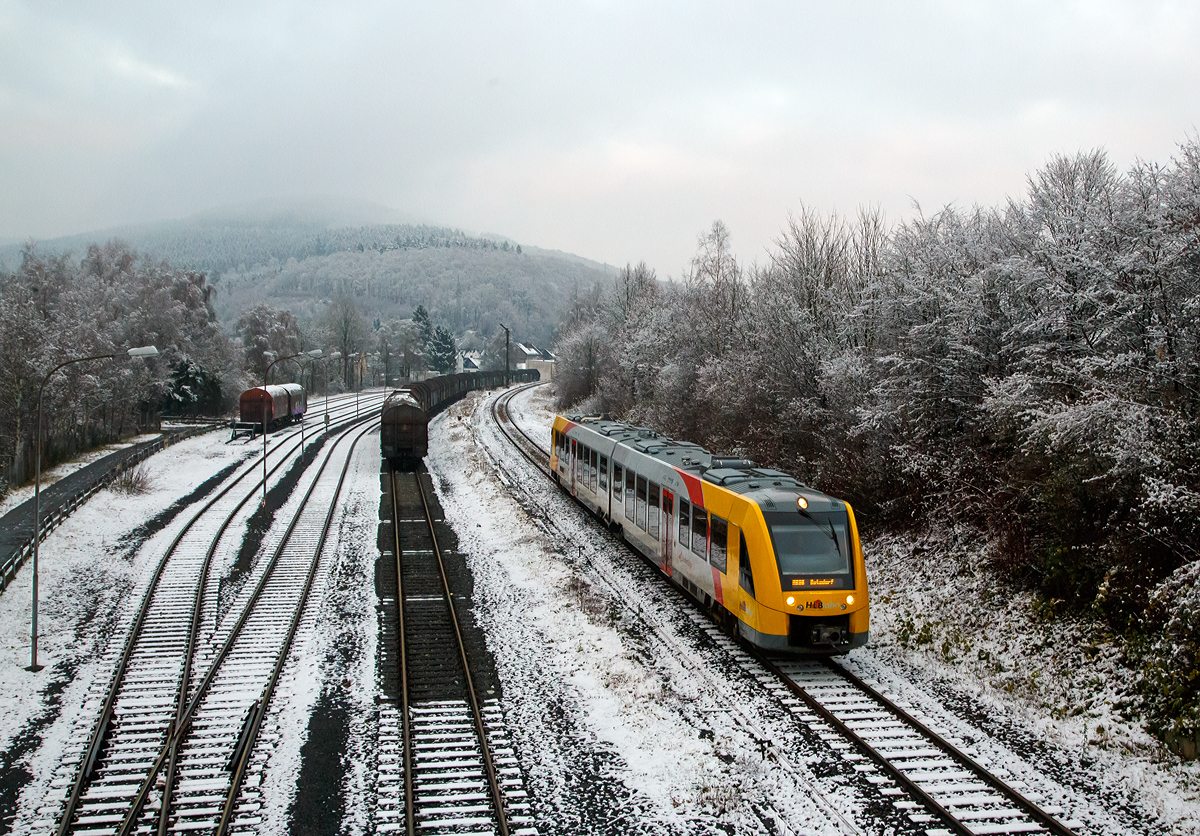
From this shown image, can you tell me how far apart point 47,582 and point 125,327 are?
180ft

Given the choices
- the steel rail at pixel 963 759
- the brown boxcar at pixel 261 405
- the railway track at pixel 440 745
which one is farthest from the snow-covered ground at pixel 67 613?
the brown boxcar at pixel 261 405

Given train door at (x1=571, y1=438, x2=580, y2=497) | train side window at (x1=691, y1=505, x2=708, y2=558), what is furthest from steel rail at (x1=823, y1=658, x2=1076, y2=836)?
train door at (x1=571, y1=438, x2=580, y2=497)

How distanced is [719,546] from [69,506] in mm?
23641

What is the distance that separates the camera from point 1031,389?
15.8 metres

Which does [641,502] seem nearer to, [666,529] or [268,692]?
[666,529]

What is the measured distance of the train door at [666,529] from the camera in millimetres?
17984

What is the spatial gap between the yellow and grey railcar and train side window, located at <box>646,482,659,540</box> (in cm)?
2

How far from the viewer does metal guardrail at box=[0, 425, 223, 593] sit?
20.9 metres

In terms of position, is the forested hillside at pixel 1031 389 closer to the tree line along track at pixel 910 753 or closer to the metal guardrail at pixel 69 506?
the tree line along track at pixel 910 753

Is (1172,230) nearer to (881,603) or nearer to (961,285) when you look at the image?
(961,285)

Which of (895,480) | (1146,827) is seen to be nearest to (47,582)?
(895,480)

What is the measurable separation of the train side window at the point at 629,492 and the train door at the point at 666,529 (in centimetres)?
250

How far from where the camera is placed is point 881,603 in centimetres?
1717

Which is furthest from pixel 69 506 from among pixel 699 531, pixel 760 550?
pixel 760 550
